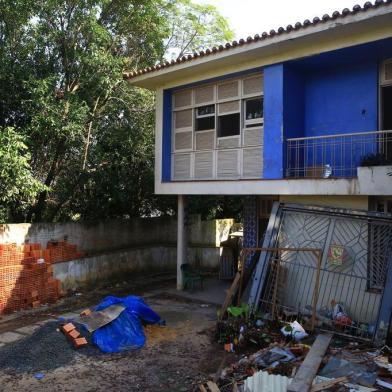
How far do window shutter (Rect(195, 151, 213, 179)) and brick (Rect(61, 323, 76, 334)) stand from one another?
5.05m

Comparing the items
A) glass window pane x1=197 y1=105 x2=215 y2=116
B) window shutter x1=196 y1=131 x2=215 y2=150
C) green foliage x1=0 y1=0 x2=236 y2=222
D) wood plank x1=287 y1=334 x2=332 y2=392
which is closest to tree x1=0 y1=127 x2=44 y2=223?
green foliage x1=0 y1=0 x2=236 y2=222

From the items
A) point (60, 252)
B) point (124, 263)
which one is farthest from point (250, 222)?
point (60, 252)

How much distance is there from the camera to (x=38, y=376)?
6605mm

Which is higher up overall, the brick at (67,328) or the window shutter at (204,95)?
the window shutter at (204,95)

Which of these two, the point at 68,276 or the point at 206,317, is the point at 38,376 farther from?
the point at 68,276

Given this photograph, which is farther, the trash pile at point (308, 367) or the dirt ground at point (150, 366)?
the dirt ground at point (150, 366)

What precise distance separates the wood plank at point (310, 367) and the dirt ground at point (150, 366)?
1593mm

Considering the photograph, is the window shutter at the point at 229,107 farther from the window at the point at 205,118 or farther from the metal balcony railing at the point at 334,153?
the metal balcony railing at the point at 334,153

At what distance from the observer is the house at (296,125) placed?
27.1ft

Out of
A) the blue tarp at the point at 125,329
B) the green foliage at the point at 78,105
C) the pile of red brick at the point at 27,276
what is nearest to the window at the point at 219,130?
the green foliage at the point at 78,105

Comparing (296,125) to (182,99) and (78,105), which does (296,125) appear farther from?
(78,105)

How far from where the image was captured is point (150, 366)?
276 inches

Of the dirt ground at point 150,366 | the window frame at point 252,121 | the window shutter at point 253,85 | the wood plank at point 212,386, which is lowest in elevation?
the dirt ground at point 150,366

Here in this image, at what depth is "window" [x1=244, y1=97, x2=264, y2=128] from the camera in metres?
10.3
